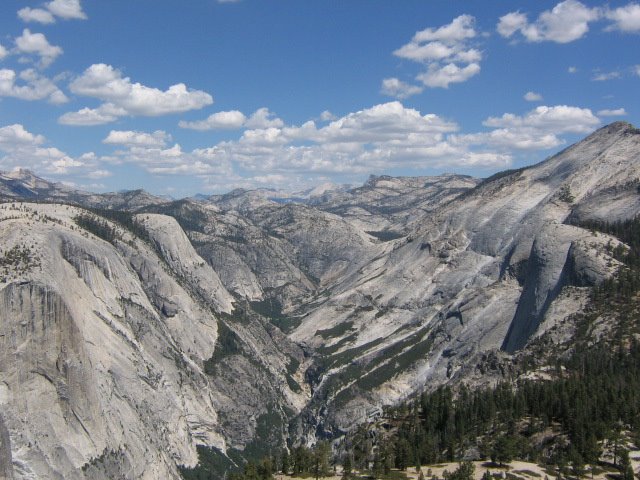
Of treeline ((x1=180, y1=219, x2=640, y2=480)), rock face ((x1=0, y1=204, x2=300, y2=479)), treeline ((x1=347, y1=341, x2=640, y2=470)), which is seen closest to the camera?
treeline ((x1=180, y1=219, x2=640, y2=480))

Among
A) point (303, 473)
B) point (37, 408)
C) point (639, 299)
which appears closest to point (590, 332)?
point (639, 299)

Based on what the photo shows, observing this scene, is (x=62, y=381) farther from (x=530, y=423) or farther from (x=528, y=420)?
(x=530, y=423)

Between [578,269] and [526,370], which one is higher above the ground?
[578,269]

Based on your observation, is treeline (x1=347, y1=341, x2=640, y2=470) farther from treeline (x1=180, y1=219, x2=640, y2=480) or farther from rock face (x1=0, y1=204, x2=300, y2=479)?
rock face (x1=0, y1=204, x2=300, y2=479)

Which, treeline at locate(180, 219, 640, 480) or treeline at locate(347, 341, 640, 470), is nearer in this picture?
treeline at locate(180, 219, 640, 480)

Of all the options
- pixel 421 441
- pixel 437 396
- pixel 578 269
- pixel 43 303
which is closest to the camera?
pixel 421 441

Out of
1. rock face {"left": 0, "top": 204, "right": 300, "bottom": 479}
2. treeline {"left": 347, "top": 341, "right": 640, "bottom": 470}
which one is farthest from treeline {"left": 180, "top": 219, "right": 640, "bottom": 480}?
rock face {"left": 0, "top": 204, "right": 300, "bottom": 479}

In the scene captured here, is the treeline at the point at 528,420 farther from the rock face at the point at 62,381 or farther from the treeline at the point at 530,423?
the rock face at the point at 62,381

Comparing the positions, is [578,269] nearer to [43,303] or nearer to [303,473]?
[303,473]

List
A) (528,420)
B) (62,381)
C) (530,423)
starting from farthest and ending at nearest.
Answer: (62,381)
(528,420)
(530,423)

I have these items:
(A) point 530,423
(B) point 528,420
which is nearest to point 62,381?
(B) point 528,420

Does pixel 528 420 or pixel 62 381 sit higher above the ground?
pixel 528 420
